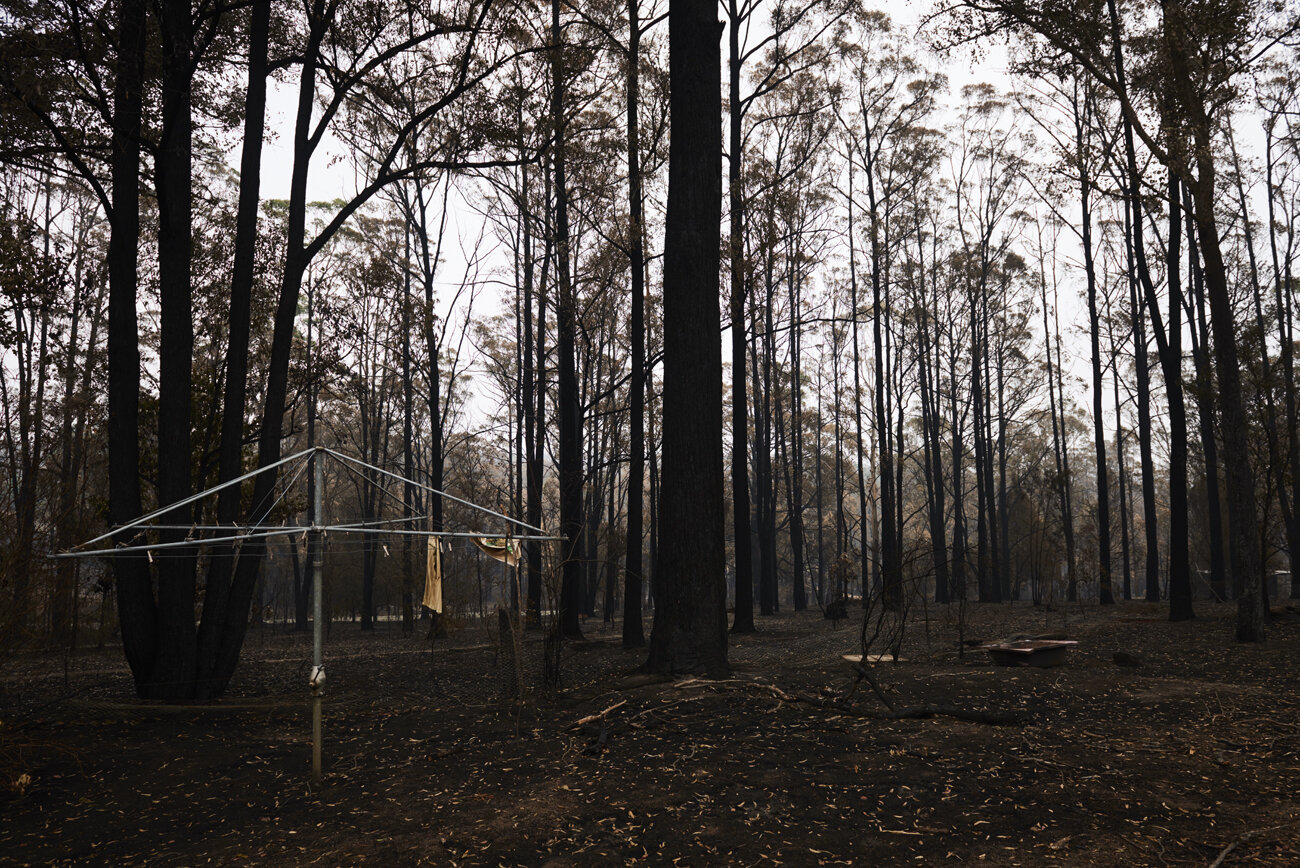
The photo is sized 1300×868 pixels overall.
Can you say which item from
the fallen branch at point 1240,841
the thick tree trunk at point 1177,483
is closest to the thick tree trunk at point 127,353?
the fallen branch at point 1240,841

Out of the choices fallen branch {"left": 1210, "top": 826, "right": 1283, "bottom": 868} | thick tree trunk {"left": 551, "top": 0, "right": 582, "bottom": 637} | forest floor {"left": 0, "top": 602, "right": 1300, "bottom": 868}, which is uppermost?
thick tree trunk {"left": 551, "top": 0, "right": 582, "bottom": 637}

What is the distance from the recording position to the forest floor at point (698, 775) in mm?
3746

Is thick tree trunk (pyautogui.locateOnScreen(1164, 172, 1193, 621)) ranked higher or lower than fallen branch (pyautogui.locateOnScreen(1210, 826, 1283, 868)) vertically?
higher

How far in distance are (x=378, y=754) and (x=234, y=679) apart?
18.8ft

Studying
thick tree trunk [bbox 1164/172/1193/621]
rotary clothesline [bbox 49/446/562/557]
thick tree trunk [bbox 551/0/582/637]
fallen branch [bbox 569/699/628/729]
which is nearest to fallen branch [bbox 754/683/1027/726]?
fallen branch [bbox 569/699/628/729]

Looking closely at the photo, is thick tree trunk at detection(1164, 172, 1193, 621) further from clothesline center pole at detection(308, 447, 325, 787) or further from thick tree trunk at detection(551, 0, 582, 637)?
clothesline center pole at detection(308, 447, 325, 787)

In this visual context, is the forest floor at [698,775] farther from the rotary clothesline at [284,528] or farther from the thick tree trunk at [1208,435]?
the thick tree trunk at [1208,435]

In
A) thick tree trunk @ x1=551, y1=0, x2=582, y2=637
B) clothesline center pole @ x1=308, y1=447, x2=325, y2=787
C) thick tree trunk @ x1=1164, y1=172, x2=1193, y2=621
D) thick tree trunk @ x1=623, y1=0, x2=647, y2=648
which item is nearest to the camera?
clothesline center pole @ x1=308, y1=447, x2=325, y2=787

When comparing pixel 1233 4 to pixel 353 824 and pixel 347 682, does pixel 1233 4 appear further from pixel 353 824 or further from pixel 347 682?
pixel 347 682

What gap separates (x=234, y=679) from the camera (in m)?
10.2

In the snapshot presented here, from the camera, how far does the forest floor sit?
12.3ft

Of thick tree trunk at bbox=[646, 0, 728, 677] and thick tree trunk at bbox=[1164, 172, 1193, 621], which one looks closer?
thick tree trunk at bbox=[646, 0, 728, 677]

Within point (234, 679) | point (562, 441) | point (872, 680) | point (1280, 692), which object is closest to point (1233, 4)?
point (1280, 692)

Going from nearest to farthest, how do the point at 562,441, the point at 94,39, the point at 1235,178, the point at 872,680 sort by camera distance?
1. the point at 872,680
2. the point at 94,39
3. the point at 562,441
4. the point at 1235,178
